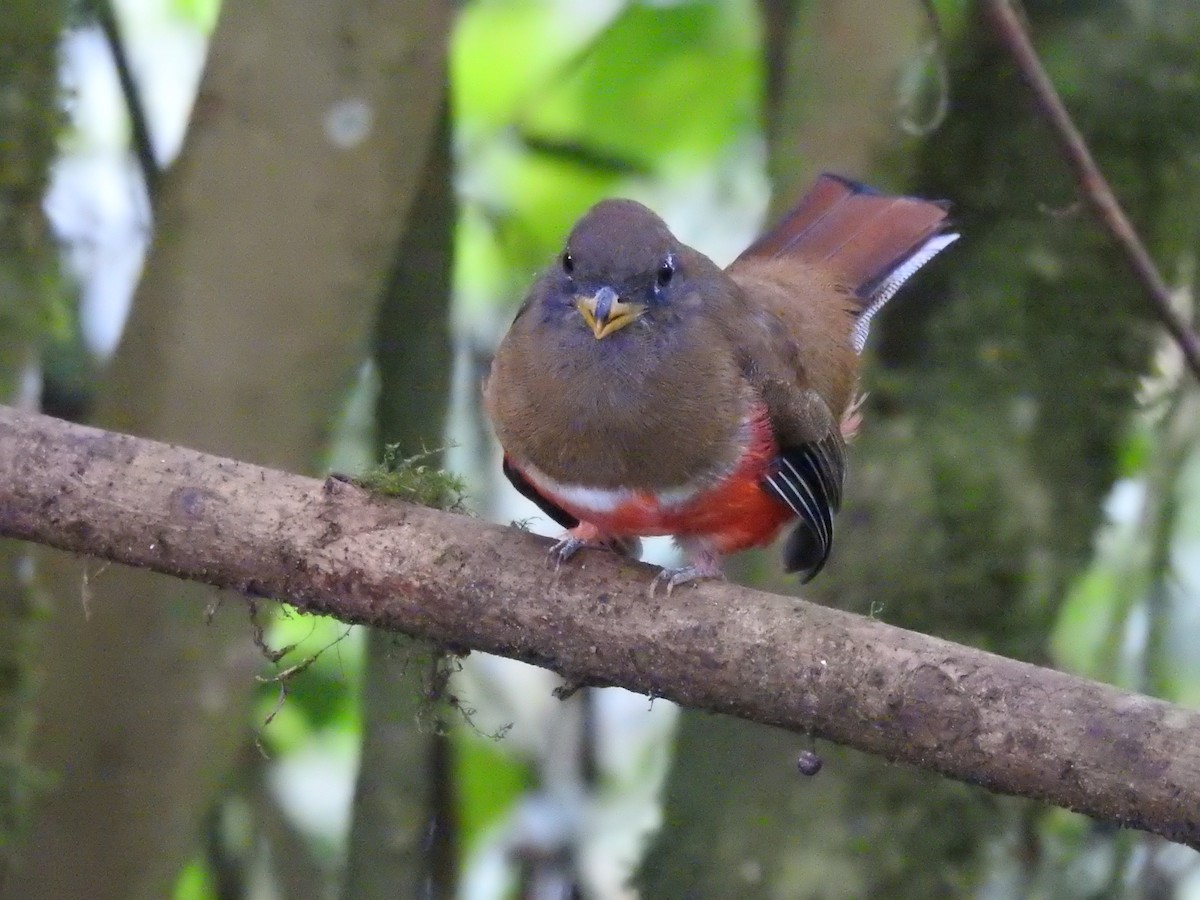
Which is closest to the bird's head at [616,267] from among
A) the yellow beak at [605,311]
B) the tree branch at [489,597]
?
the yellow beak at [605,311]

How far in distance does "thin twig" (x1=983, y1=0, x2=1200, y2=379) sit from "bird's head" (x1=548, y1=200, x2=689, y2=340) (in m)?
0.86

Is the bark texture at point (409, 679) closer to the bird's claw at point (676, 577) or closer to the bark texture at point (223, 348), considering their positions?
the bark texture at point (223, 348)

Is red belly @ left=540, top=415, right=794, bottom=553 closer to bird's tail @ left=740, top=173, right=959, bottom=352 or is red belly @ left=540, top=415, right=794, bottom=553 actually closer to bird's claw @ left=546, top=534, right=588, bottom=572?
bird's claw @ left=546, top=534, right=588, bottom=572

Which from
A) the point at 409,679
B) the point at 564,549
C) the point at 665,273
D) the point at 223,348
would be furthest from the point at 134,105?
the point at 564,549

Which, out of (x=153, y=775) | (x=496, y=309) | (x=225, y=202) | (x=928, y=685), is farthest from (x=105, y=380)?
(x=928, y=685)

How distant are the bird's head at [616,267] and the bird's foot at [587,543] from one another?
0.37m

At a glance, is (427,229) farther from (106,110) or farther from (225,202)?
(106,110)

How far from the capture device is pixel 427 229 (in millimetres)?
4527

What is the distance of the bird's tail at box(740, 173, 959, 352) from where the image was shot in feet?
13.5

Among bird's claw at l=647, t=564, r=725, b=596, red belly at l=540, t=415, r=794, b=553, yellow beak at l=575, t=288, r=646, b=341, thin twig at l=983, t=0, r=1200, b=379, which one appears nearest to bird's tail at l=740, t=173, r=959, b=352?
thin twig at l=983, t=0, r=1200, b=379

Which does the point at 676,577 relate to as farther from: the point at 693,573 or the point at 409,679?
the point at 409,679

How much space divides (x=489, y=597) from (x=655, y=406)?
649 mm

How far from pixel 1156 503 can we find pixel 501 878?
2.12 metres

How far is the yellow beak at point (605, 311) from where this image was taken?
10.5 feet
